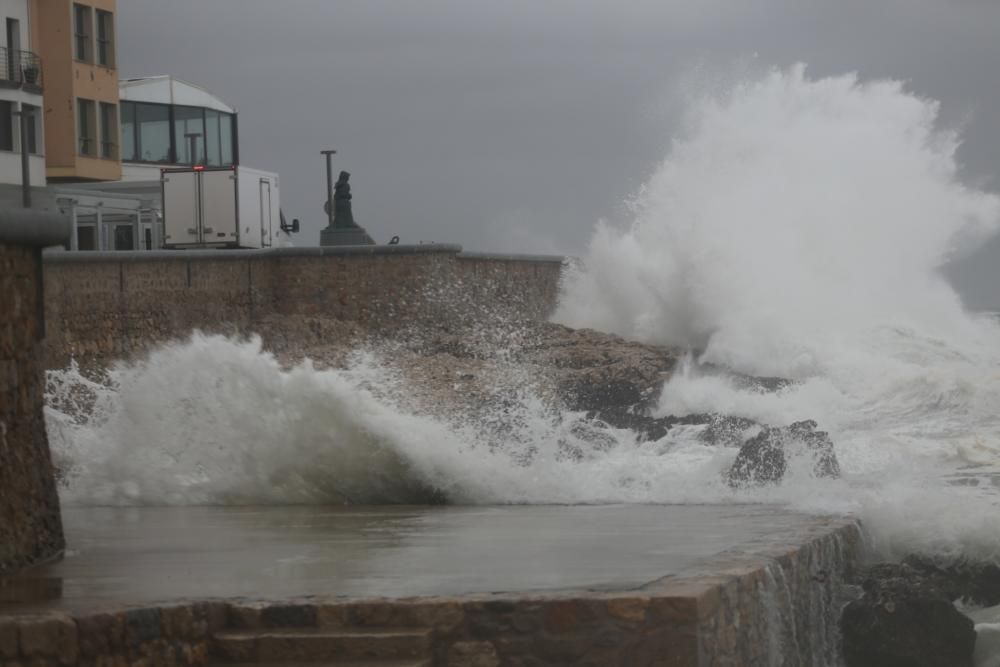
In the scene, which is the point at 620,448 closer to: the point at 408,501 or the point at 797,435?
the point at 797,435

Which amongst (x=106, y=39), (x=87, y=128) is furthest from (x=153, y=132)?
(x=87, y=128)

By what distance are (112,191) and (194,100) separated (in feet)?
21.0

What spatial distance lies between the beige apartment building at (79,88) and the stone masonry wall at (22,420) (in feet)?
79.5

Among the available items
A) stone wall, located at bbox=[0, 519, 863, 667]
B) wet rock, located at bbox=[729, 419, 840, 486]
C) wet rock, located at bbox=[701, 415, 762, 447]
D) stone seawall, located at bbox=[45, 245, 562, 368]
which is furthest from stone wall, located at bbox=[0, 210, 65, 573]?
stone seawall, located at bbox=[45, 245, 562, 368]

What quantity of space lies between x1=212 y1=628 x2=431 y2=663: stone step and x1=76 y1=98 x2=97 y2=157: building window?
88.4 feet

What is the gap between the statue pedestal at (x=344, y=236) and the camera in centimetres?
3131

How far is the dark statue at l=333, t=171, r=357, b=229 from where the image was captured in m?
31.7

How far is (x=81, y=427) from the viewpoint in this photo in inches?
570

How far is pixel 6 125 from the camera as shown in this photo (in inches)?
1137

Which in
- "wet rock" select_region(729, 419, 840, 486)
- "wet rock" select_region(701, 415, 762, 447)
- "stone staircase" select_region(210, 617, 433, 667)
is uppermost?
"stone staircase" select_region(210, 617, 433, 667)

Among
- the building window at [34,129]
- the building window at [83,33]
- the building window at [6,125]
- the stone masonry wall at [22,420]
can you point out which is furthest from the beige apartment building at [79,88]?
the stone masonry wall at [22,420]

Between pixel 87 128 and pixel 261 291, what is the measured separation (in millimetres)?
7724

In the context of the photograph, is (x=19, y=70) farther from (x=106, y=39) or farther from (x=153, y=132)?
(x=153, y=132)

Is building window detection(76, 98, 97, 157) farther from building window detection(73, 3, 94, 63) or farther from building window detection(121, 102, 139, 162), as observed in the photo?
building window detection(121, 102, 139, 162)
